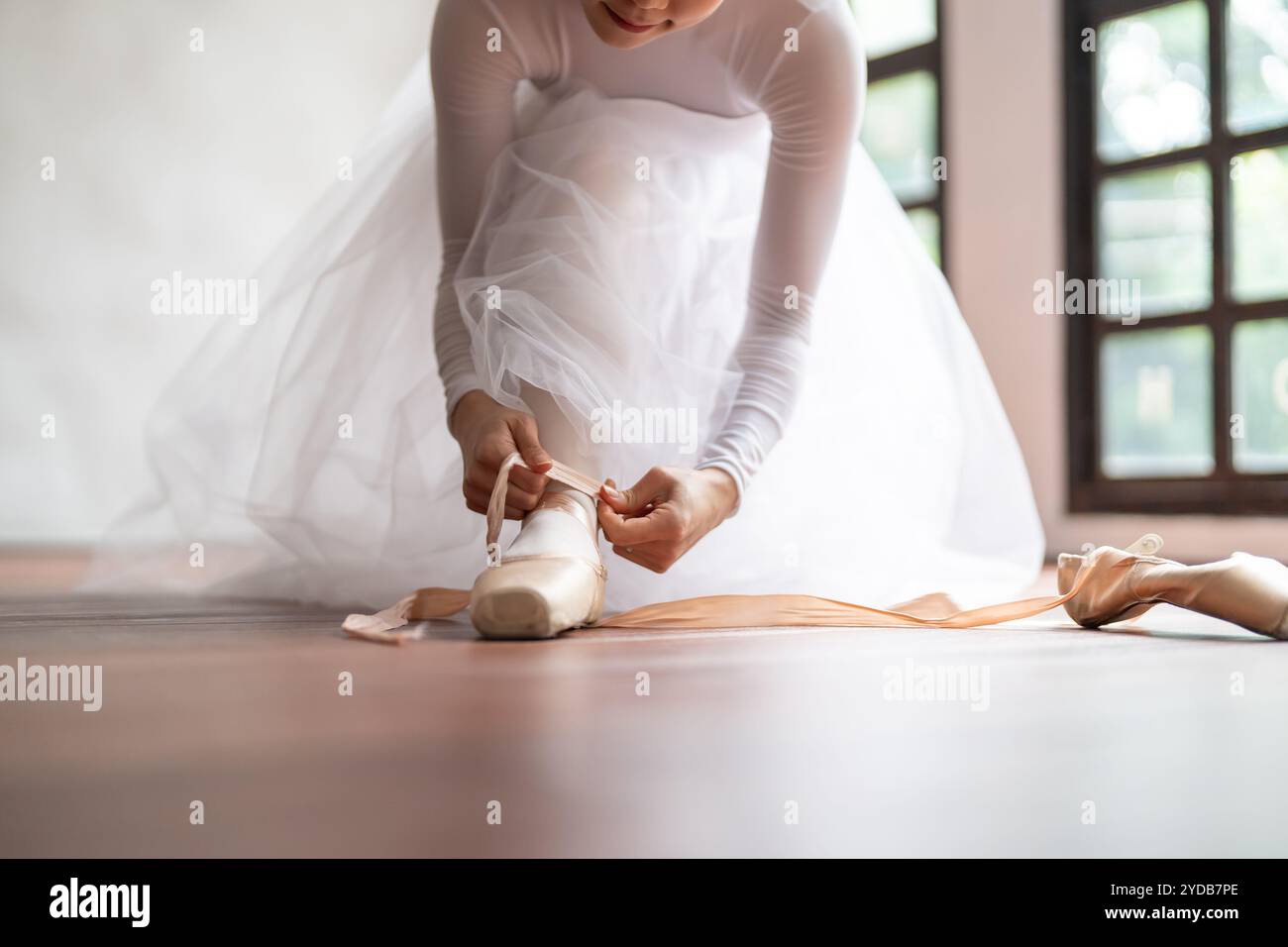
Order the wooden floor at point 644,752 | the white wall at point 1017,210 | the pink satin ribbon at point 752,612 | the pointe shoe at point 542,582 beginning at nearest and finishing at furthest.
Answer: the wooden floor at point 644,752
the pointe shoe at point 542,582
the pink satin ribbon at point 752,612
the white wall at point 1017,210


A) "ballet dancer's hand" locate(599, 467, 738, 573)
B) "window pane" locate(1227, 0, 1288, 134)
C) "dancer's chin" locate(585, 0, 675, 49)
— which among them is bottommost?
"ballet dancer's hand" locate(599, 467, 738, 573)

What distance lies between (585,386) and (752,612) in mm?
249

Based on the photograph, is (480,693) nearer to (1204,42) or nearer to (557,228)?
(557,228)

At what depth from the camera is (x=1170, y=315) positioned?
7.80 feet

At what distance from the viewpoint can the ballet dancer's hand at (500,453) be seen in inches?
38.2

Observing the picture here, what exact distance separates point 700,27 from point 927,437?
0.56 m

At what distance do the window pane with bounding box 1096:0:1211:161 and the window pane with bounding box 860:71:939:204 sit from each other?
398mm

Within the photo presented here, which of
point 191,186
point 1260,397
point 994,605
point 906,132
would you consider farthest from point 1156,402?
point 191,186

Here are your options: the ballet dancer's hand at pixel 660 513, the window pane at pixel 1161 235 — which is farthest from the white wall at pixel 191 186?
the ballet dancer's hand at pixel 660 513

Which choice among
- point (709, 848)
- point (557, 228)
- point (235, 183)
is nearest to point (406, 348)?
point (557, 228)

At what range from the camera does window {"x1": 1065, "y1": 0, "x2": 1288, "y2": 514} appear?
2.24m

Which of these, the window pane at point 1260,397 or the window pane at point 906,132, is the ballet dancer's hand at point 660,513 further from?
the window pane at point 906,132

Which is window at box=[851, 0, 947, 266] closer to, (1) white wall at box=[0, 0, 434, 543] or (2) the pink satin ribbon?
(1) white wall at box=[0, 0, 434, 543]

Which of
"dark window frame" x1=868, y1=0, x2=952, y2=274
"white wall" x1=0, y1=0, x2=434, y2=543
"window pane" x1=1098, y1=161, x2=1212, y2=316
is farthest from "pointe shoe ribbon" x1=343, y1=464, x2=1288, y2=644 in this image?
"white wall" x1=0, y1=0, x2=434, y2=543
